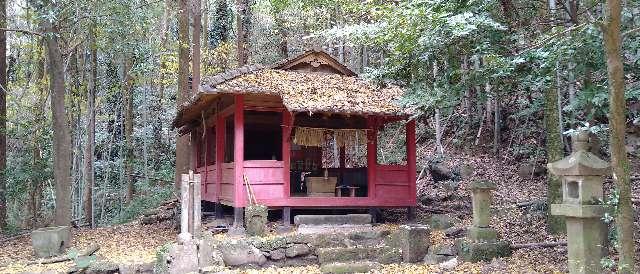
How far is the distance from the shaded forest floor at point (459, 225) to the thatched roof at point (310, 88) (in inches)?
115

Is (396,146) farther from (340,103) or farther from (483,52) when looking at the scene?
(483,52)

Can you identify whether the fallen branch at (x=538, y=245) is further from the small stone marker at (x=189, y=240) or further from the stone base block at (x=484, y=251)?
the small stone marker at (x=189, y=240)

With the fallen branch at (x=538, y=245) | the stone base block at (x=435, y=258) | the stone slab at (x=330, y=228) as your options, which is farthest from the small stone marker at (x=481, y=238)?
the stone slab at (x=330, y=228)

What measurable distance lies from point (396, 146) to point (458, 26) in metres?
13.8

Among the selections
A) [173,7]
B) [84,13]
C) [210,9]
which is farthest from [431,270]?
[210,9]

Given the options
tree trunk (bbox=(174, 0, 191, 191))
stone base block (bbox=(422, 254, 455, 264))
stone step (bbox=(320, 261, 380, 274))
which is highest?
tree trunk (bbox=(174, 0, 191, 191))

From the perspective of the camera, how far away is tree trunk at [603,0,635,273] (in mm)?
4926

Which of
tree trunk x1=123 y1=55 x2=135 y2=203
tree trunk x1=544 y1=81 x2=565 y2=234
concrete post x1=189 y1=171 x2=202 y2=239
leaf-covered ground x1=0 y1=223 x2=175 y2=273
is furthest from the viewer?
tree trunk x1=123 y1=55 x2=135 y2=203

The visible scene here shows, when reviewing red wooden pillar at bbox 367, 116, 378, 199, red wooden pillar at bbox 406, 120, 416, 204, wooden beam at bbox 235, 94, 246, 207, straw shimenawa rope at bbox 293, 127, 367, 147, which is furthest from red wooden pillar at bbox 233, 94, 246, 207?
red wooden pillar at bbox 406, 120, 416, 204

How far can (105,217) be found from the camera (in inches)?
794

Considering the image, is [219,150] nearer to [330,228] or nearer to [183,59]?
[330,228]

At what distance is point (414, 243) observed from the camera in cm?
908

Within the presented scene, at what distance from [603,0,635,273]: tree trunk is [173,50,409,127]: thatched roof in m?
5.98

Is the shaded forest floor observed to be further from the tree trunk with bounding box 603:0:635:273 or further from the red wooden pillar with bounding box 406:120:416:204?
the tree trunk with bounding box 603:0:635:273
